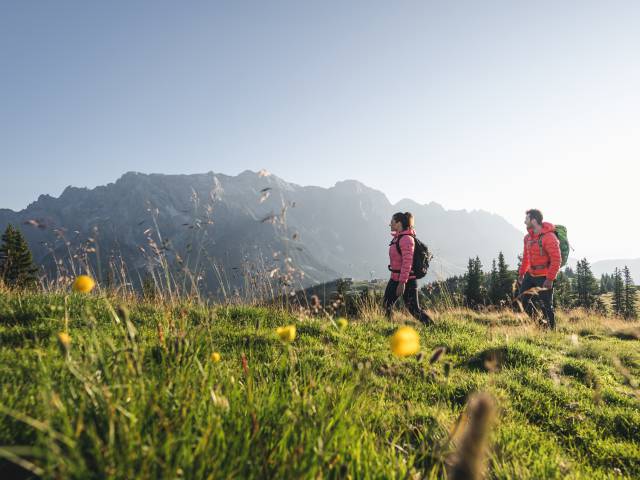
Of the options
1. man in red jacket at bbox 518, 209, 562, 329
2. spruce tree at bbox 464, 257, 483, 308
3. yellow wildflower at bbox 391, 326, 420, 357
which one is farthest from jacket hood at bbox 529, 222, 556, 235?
spruce tree at bbox 464, 257, 483, 308

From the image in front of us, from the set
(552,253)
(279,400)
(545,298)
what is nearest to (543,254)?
(552,253)

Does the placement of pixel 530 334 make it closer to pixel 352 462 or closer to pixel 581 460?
pixel 581 460

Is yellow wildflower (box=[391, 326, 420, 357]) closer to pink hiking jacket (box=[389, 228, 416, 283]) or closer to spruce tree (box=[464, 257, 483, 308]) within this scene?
pink hiking jacket (box=[389, 228, 416, 283])

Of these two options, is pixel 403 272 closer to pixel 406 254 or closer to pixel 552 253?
pixel 406 254

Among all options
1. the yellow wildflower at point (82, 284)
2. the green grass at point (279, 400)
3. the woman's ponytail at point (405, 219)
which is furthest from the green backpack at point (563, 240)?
the yellow wildflower at point (82, 284)

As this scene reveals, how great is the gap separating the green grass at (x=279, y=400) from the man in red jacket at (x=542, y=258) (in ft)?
6.07

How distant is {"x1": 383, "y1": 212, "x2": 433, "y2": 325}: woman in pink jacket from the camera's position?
8.12 metres

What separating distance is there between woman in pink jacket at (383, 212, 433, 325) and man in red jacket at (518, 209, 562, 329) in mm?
3224

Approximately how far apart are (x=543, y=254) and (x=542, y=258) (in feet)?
0.36

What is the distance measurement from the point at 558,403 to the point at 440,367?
1423 mm

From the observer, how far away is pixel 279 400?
2098 millimetres

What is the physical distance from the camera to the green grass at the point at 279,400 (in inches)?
58.0

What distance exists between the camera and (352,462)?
5.50 ft

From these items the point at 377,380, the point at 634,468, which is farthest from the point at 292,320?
the point at 634,468
